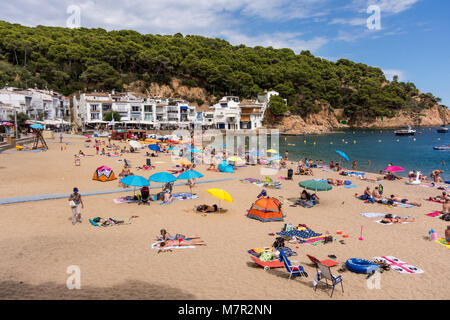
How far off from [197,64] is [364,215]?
83.2 m

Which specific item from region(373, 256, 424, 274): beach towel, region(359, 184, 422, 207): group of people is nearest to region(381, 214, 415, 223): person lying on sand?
region(359, 184, 422, 207): group of people

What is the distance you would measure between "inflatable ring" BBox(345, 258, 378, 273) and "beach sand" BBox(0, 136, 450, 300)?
0.17 metres

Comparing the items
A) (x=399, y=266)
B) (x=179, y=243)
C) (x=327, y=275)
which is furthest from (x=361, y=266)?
(x=179, y=243)

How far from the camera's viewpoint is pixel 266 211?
12141mm

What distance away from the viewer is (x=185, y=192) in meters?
16.4

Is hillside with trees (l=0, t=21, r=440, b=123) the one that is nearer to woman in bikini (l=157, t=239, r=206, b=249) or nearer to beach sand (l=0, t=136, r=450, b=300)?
beach sand (l=0, t=136, r=450, b=300)

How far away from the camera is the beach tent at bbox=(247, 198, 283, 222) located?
1208cm

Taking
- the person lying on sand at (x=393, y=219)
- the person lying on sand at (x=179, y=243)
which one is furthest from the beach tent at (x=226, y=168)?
the person lying on sand at (x=179, y=243)

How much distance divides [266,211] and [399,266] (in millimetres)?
5190

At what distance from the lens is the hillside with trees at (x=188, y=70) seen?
2926 inches

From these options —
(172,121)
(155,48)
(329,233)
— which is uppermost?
(155,48)
